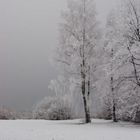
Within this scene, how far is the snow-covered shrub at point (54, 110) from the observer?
39.5 meters

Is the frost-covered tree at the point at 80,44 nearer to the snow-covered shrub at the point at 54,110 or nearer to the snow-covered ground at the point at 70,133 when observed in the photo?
the snow-covered ground at the point at 70,133

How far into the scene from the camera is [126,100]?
83.5ft

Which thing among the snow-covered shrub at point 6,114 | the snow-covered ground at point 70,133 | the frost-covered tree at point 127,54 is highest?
the frost-covered tree at point 127,54

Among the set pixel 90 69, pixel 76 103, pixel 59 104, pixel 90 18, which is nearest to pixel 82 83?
pixel 90 69

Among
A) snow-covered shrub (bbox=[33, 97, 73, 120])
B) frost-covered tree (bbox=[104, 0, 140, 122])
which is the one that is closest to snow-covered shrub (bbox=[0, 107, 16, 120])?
snow-covered shrub (bbox=[33, 97, 73, 120])

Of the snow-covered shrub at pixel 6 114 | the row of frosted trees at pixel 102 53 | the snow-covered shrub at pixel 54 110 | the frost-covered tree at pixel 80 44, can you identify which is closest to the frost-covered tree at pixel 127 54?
the row of frosted trees at pixel 102 53

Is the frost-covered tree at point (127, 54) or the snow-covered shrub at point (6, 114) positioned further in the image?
the snow-covered shrub at point (6, 114)

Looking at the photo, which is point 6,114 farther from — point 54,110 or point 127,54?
point 127,54

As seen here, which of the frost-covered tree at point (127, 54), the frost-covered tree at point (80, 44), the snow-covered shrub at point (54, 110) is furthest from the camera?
the snow-covered shrub at point (54, 110)

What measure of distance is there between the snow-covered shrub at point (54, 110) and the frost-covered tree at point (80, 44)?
11.7 metres

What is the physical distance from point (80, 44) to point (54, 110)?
14648 millimetres

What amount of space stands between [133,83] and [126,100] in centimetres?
158

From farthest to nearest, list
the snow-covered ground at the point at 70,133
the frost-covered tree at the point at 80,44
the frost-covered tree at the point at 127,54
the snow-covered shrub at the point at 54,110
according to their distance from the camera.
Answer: the snow-covered shrub at the point at 54,110
the frost-covered tree at the point at 80,44
the frost-covered tree at the point at 127,54
the snow-covered ground at the point at 70,133

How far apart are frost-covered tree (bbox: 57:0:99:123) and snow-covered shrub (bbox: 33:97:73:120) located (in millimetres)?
11672
